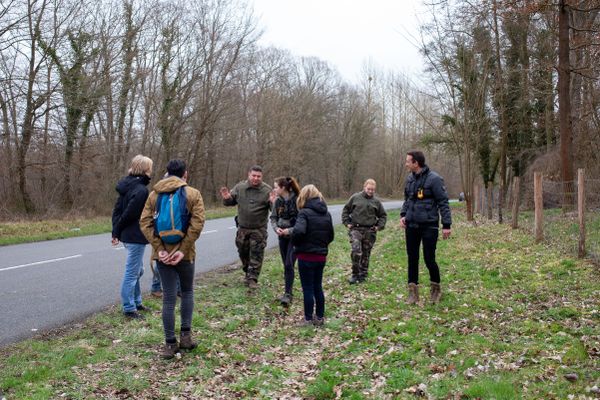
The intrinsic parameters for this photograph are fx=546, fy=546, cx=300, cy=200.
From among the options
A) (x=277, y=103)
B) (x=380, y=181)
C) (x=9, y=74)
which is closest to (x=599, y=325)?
(x=9, y=74)

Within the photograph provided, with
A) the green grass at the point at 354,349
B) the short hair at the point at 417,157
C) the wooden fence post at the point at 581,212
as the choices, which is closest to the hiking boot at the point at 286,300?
the green grass at the point at 354,349

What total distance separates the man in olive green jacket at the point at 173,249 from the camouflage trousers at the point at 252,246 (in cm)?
315

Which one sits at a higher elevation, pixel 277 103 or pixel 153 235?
pixel 277 103

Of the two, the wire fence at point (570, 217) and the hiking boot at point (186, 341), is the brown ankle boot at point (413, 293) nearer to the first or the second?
the hiking boot at point (186, 341)

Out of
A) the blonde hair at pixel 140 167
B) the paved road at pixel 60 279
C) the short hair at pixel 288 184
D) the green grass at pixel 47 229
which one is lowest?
the paved road at pixel 60 279

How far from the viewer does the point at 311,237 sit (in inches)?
290

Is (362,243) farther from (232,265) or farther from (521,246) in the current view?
(521,246)

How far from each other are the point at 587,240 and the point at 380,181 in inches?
2475

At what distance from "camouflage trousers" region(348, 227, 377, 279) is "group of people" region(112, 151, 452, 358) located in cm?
2

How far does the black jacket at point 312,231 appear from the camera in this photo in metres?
7.36

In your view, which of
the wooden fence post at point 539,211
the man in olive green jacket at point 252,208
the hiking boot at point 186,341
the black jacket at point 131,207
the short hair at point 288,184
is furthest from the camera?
the wooden fence post at point 539,211

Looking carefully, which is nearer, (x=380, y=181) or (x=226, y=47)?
(x=226, y=47)

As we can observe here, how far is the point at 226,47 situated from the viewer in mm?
37438

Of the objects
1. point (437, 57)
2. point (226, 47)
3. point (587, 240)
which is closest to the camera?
point (587, 240)
